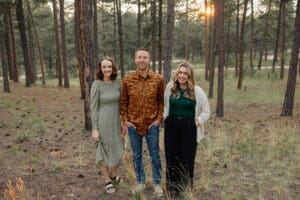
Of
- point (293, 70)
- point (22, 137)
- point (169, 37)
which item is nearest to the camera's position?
point (22, 137)

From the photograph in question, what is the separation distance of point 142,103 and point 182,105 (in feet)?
2.04

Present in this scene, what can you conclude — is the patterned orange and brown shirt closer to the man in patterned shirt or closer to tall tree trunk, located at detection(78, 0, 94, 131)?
the man in patterned shirt

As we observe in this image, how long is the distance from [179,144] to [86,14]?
5141 millimetres

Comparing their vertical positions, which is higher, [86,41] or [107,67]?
[86,41]

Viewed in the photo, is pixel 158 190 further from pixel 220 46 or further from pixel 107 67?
pixel 220 46

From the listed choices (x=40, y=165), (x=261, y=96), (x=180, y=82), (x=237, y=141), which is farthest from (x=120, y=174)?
(x=261, y=96)

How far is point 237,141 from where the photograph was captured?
8.02 metres

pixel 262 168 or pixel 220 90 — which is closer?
pixel 262 168

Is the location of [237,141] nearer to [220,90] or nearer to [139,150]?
[139,150]

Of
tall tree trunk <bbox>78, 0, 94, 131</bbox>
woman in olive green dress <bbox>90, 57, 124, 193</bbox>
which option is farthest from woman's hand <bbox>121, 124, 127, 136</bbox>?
tall tree trunk <bbox>78, 0, 94, 131</bbox>

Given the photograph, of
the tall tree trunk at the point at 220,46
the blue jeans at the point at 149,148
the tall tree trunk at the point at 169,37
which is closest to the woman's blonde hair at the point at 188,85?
the blue jeans at the point at 149,148

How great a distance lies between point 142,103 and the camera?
14.7ft

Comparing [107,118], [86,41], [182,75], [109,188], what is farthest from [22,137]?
[182,75]

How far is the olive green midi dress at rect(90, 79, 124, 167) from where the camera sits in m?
4.71
